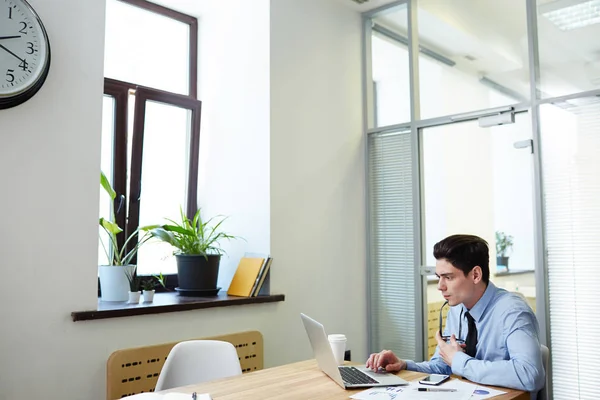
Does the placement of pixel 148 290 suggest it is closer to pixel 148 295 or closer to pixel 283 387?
pixel 148 295

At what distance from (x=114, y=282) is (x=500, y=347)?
2.00m

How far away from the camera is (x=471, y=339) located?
2.27 m

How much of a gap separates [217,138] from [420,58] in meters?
1.54

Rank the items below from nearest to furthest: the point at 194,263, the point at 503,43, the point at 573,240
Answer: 1. the point at 573,240
2. the point at 194,263
3. the point at 503,43

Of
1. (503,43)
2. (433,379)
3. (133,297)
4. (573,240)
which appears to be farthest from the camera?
(503,43)

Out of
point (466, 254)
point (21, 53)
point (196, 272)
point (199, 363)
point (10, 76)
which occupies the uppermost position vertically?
point (21, 53)

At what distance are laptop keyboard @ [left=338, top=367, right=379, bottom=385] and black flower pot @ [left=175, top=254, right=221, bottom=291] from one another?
4.54ft

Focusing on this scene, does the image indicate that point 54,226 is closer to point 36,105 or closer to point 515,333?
point 36,105

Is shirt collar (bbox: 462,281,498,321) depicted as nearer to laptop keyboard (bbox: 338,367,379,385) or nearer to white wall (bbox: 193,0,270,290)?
laptop keyboard (bbox: 338,367,379,385)

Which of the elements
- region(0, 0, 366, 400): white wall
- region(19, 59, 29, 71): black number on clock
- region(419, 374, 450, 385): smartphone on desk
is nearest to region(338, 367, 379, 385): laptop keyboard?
region(419, 374, 450, 385): smartphone on desk

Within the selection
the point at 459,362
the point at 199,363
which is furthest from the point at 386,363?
the point at 199,363

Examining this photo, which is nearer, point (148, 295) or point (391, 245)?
point (148, 295)

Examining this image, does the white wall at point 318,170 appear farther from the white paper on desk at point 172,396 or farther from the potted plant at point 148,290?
the white paper on desk at point 172,396

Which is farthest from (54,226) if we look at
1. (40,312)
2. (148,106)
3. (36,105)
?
(148,106)
